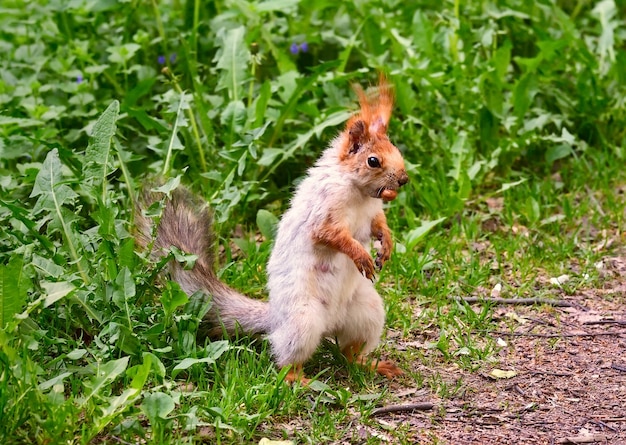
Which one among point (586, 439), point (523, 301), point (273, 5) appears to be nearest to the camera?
point (586, 439)

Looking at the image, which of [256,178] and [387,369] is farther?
[256,178]

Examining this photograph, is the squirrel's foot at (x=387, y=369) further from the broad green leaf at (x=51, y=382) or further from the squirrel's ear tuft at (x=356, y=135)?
the broad green leaf at (x=51, y=382)

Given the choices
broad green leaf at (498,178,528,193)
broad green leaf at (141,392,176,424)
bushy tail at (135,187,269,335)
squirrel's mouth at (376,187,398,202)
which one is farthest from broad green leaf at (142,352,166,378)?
broad green leaf at (498,178,528,193)

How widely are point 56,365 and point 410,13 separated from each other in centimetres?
342

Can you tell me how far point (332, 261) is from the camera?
11.3 ft

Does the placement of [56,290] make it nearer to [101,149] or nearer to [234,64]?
[101,149]

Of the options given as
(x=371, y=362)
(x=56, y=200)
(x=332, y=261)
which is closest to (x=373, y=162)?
(x=332, y=261)

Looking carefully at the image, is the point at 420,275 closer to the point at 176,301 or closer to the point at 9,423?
the point at 176,301

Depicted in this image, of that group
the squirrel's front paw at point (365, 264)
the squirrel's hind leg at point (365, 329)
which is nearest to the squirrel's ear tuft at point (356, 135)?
the squirrel's front paw at point (365, 264)

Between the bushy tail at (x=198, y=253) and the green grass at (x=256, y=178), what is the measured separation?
96 mm

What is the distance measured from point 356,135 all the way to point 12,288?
1.25 m

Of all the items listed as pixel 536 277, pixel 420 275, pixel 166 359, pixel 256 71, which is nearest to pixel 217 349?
pixel 166 359

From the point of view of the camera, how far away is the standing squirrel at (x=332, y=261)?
335cm

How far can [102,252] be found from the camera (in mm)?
3551
